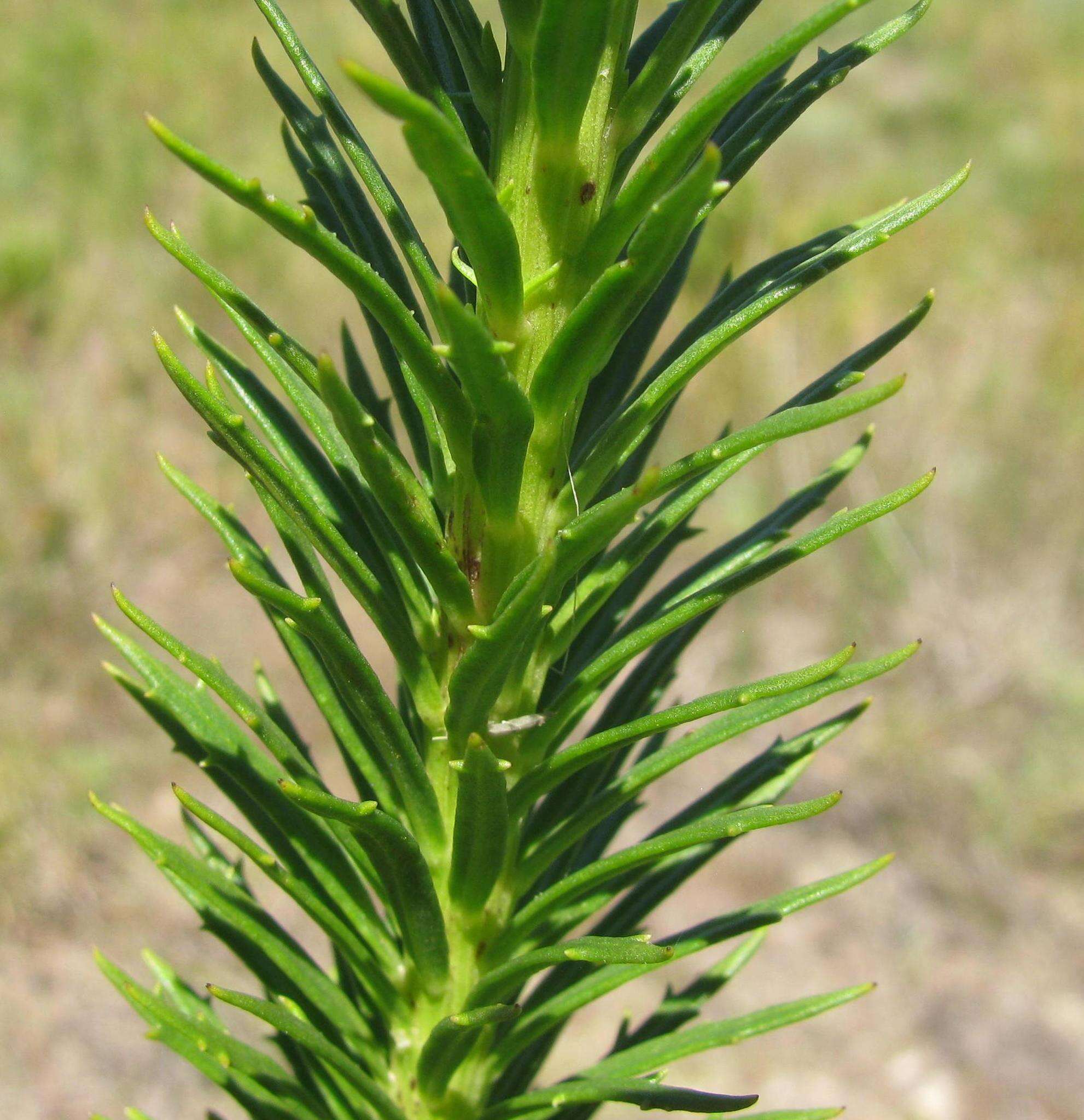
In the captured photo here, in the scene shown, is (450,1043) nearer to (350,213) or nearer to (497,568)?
(497,568)

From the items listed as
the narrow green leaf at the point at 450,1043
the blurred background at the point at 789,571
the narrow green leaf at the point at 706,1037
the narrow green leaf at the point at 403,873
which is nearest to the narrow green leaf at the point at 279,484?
the narrow green leaf at the point at 403,873

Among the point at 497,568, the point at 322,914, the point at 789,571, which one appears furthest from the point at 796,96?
the point at 789,571

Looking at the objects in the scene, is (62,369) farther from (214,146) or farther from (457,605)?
(457,605)

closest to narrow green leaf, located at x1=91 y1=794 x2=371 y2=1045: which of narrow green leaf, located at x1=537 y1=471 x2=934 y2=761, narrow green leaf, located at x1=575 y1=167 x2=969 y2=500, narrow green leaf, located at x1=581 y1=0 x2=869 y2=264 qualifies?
narrow green leaf, located at x1=537 y1=471 x2=934 y2=761

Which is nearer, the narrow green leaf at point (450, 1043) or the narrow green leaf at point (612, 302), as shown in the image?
the narrow green leaf at point (612, 302)

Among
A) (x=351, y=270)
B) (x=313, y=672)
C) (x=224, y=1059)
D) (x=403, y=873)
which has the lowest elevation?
(x=224, y=1059)

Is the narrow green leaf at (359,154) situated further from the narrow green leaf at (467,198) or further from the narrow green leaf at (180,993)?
the narrow green leaf at (180,993)

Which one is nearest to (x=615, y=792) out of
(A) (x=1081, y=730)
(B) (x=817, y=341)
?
(A) (x=1081, y=730)
